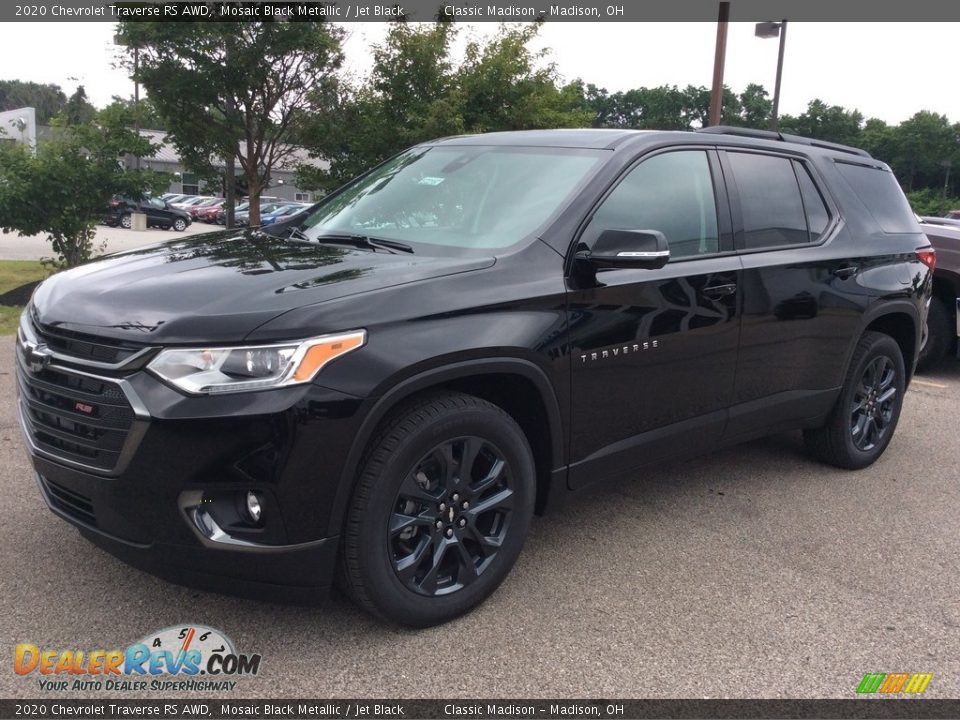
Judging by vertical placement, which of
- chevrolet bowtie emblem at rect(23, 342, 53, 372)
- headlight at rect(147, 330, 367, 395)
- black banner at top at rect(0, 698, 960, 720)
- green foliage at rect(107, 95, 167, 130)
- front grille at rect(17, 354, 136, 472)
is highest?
green foliage at rect(107, 95, 167, 130)

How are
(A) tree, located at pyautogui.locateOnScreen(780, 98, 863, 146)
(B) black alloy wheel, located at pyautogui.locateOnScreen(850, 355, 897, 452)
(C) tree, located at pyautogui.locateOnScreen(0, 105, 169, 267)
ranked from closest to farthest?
(B) black alloy wheel, located at pyautogui.locateOnScreen(850, 355, 897, 452), (C) tree, located at pyautogui.locateOnScreen(0, 105, 169, 267), (A) tree, located at pyautogui.locateOnScreen(780, 98, 863, 146)

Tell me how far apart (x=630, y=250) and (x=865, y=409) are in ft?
8.63

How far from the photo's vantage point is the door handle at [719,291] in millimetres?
3746

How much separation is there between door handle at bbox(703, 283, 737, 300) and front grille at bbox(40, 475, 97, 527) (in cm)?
259

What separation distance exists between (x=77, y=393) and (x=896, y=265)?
436 centimetres

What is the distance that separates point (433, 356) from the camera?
2.77 m

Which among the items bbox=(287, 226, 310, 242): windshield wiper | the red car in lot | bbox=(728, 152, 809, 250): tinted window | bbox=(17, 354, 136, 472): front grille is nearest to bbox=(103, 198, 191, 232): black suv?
the red car in lot

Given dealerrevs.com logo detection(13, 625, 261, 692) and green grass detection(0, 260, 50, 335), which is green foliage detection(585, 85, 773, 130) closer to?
green grass detection(0, 260, 50, 335)

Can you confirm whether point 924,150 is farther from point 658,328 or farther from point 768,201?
point 658,328

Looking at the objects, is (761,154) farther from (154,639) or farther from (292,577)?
(154,639)

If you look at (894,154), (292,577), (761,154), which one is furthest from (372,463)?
(894,154)

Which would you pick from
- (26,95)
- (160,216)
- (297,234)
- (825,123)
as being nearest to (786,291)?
(297,234)

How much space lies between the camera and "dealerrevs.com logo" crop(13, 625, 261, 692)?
2.64 meters

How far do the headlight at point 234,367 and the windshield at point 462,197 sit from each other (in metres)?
1.02
